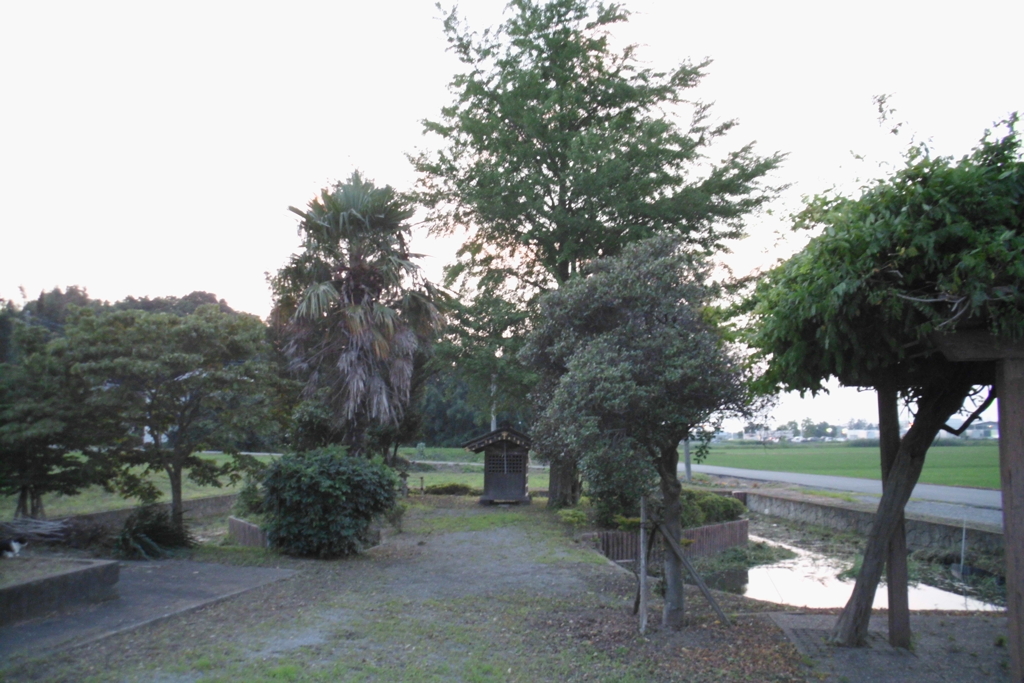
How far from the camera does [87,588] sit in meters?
7.92

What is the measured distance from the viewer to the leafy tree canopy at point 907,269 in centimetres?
518

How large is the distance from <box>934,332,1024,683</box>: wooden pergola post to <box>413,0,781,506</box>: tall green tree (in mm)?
11721

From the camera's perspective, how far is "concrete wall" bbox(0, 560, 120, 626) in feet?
22.7

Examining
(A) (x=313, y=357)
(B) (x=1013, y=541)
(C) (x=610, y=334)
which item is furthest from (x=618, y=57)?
(B) (x=1013, y=541)

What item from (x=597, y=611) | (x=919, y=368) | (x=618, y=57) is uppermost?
(x=618, y=57)

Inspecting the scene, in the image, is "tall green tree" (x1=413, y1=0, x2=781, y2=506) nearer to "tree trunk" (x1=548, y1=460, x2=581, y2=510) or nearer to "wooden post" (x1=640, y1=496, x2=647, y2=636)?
"tree trunk" (x1=548, y1=460, x2=581, y2=510)

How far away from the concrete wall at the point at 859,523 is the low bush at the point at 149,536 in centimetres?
1079

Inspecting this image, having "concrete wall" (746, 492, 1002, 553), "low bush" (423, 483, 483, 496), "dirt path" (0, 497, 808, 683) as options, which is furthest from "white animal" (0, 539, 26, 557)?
"low bush" (423, 483, 483, 496)

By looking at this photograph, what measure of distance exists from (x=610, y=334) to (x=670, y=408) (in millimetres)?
984

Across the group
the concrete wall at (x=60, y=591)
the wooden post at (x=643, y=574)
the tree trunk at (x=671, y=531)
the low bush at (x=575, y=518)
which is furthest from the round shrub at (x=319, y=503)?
the low bush at (x=575, y=518)

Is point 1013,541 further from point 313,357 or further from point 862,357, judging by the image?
point 313,357

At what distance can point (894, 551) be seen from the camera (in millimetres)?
7234

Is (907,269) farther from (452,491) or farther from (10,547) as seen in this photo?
(452,491)

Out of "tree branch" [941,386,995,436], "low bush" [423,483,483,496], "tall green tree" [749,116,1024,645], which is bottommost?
"low bush" [423,483,483,496]
